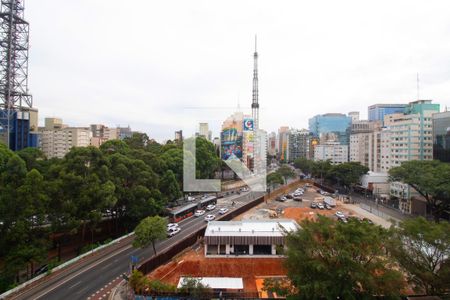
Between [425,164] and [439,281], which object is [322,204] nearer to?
[425,164]

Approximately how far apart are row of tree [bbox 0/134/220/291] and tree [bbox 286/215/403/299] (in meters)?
12.8

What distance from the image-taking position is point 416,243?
35.3ft

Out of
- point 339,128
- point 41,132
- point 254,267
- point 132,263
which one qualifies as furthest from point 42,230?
point 339,128

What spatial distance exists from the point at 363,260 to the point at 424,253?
3048 millimetres

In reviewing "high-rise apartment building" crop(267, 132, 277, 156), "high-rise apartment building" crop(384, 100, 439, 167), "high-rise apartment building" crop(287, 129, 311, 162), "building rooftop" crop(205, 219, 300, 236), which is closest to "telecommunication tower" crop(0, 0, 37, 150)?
"building rooftop" crop(205, 219, 300, 236)

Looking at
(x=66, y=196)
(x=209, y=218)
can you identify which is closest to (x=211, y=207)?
(x=209, y=218)

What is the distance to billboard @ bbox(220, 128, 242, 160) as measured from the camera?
4599 cm

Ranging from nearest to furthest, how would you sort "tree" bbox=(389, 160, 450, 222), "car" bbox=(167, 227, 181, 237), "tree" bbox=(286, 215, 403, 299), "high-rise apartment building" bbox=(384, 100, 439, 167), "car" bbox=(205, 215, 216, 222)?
"tree" bbox=(286, 215, 403, 299) < "car" bbox=(167, 227, 181, 237) < "tree" bbox=(389, 160, 450, 222) < "car" bbox=(205, 215, 216, 222) < "high-rise apartment building" bbox=(384, 100, 439, 167)

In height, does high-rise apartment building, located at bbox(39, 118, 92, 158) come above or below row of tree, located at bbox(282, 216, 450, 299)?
above

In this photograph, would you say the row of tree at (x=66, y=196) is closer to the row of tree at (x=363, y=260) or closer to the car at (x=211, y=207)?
the car at (x=211, y=207)

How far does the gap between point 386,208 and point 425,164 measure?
7.35 m

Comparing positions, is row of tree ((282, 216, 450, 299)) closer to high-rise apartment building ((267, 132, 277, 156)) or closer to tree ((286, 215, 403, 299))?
tree ((286, 215, 403, 299))

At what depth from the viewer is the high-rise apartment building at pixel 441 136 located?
2989cm

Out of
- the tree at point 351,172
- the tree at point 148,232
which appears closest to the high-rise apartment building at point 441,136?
the tree at point 351,172
